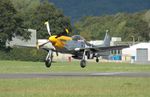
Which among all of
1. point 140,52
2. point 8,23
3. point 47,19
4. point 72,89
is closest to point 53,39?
point 72,89

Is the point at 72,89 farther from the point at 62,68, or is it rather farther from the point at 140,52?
the point at 140,52

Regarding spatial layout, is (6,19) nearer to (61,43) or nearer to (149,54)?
(149,54)

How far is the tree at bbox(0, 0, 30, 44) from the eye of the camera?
422 feet

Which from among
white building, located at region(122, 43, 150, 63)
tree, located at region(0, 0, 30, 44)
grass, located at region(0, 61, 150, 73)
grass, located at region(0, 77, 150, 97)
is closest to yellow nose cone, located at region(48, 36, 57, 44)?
grass, located at region(0, 61, 150, 73)

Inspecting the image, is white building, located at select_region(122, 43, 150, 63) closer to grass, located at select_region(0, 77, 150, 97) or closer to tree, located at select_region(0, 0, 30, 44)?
tree, located at select_region(0, 0, 30, 44)

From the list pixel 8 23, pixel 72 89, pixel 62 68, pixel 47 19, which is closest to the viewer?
pixel 72 89

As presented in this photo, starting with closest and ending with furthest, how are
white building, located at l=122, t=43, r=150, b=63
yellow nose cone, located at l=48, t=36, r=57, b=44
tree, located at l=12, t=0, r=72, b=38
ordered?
1. yellow nose cone, located at l=48, t=36, r=57, b=44
2. white building, located at l=122, t=43, r=150, b=63
3. tree, located at l=12, t=0, r=72, b=38

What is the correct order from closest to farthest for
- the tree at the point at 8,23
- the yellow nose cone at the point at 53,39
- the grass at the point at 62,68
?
the grass at the point at 62,68, the yellow nose cone at the point at 53,39, the tree at the point at 8,23

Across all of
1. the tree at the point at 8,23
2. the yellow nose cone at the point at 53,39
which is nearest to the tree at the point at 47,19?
the tree at the point at 8,23

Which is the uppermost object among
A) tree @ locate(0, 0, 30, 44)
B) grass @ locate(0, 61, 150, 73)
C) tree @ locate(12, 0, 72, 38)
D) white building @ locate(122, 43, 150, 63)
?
tree @ locate(12, 0, 72, 38)

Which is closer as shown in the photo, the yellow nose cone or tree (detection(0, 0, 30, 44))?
the yellow nose cone

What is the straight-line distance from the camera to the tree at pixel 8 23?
422 ft

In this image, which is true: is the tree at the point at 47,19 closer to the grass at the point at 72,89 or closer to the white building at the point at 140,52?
the white building at the point at 140,52

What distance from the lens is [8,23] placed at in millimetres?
129875
